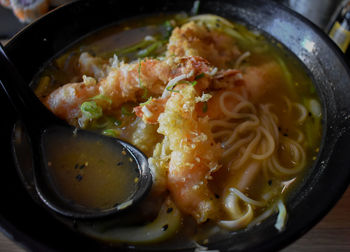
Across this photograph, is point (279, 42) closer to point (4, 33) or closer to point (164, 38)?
point (164, 38)

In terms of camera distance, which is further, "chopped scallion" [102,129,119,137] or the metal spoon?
"chopped scallion" [102,129,119,137]

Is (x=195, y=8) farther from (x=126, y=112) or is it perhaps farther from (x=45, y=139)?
(x=45, y=139)

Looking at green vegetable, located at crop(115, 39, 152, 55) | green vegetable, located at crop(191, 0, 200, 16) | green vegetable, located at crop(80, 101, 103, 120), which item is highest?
green vegetable, located at crop(191, 0, 200, 16)

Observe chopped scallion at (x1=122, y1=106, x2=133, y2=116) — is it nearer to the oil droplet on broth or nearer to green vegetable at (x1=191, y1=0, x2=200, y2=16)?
the oil droplet on broth

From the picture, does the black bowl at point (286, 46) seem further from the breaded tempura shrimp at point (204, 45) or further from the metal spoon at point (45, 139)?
the breaded tempura shrimp at point (204, 45)

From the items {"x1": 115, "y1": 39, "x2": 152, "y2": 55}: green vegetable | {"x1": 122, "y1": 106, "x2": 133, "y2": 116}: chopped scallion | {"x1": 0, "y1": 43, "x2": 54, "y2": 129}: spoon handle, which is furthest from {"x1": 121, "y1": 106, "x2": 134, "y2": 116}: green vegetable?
{"x1": 115, "y1": 39, "x2": 152, "y2": 55}: green vegetable

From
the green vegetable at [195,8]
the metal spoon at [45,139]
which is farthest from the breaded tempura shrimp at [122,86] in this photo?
the green vegetable at [195,8]

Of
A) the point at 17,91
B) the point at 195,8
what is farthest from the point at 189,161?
the point at 195,8
